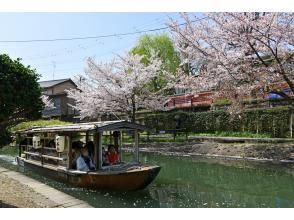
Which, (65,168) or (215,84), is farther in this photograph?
(215,84)

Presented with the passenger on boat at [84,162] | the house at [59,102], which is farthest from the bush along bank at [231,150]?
the house at [59,102]

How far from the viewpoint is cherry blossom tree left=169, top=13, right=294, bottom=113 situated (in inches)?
648

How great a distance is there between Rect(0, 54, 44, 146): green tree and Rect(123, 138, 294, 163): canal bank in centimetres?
1181

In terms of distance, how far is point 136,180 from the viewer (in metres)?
11.8

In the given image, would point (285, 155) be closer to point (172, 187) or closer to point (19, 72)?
point (172, 187)

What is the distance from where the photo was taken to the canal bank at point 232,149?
18.1 m

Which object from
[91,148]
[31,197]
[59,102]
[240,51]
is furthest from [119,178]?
[59,102]

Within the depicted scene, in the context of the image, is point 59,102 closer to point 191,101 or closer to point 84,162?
point 191,101

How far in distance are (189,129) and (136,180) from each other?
17.4 m

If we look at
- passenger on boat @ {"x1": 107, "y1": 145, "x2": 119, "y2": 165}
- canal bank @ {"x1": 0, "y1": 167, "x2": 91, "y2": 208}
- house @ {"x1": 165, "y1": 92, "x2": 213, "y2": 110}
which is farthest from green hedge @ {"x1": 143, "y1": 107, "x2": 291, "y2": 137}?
canal bank @ {"x1": 0, "y1": 167, "x2": 91, "y2": 208}

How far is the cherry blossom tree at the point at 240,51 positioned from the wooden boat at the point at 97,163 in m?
6.40

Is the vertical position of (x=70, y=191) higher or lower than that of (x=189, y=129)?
lower

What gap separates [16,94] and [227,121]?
18.9m

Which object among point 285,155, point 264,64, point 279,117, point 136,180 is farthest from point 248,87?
point 136,180
